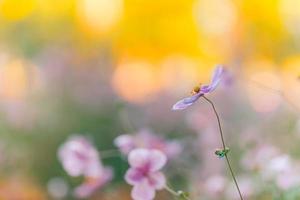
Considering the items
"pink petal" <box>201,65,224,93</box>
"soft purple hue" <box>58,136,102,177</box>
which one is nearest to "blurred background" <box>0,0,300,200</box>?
"soft purple hue" <box>58,136,102,177</box>

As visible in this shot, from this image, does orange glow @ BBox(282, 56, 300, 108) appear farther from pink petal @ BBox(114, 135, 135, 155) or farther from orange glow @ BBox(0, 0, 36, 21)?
orange glow @ BBox(0, 0, 36, 21)

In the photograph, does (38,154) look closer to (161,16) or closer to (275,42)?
(275,42)

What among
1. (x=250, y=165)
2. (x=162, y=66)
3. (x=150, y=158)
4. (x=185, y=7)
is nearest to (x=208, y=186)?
(x=250, y=165)

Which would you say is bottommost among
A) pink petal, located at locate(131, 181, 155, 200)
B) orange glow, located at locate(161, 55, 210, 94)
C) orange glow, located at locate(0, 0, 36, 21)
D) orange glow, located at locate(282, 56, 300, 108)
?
pink petal, located at locate(131, 181, 155, 200)

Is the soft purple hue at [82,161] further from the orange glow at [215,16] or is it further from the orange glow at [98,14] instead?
the orange glow at [98,14]

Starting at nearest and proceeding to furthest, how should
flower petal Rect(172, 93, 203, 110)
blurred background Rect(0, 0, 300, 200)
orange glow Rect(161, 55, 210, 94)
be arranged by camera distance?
flower petal Rect(172, 93, 203, 110) → blurred background Rect(0, 0, 300, 200) → orange glow Rect(161, 55, 210, 94)

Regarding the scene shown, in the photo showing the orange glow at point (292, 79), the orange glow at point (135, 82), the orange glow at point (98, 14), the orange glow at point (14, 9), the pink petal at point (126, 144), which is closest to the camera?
the pink petal at point (126, 144)

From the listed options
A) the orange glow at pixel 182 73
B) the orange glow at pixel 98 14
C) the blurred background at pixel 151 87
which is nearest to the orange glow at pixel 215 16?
the blurred background at pixel 151 87
